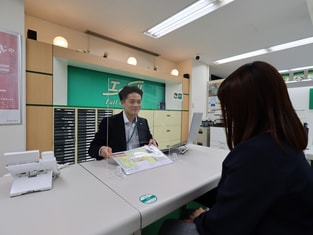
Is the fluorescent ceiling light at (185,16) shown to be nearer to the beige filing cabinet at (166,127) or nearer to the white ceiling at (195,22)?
the white ceiling at (195,22)

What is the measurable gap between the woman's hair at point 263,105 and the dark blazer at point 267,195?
0.27ft

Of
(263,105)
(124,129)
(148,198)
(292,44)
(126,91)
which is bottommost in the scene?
(148,198)

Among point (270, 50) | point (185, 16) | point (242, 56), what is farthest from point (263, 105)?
point (242, 56)

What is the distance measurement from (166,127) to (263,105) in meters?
1.58

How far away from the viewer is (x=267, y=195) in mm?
514

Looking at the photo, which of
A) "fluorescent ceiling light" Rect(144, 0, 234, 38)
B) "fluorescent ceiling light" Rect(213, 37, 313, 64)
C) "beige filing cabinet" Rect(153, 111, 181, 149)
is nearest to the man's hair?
"beige filing cabinet" Rect(153, 111, 181, 149)

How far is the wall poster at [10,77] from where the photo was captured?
1.86 meters

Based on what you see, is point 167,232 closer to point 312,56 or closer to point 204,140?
point 204,140

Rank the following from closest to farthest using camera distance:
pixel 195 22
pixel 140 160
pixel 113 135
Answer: pixel 140 160 → pixel 113 135 → pixel 195 22

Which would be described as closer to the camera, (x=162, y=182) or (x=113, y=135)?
(x=162, y=182)

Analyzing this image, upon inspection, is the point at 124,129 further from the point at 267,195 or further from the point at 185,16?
the point at 185,16

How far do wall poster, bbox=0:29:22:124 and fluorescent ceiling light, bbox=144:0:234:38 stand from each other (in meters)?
1.97

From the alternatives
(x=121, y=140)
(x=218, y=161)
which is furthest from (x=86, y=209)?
(x=218, y=161)

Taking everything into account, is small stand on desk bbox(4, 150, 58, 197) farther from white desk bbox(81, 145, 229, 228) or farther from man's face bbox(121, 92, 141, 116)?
man's face bbox(121, 92, 141, 116)
